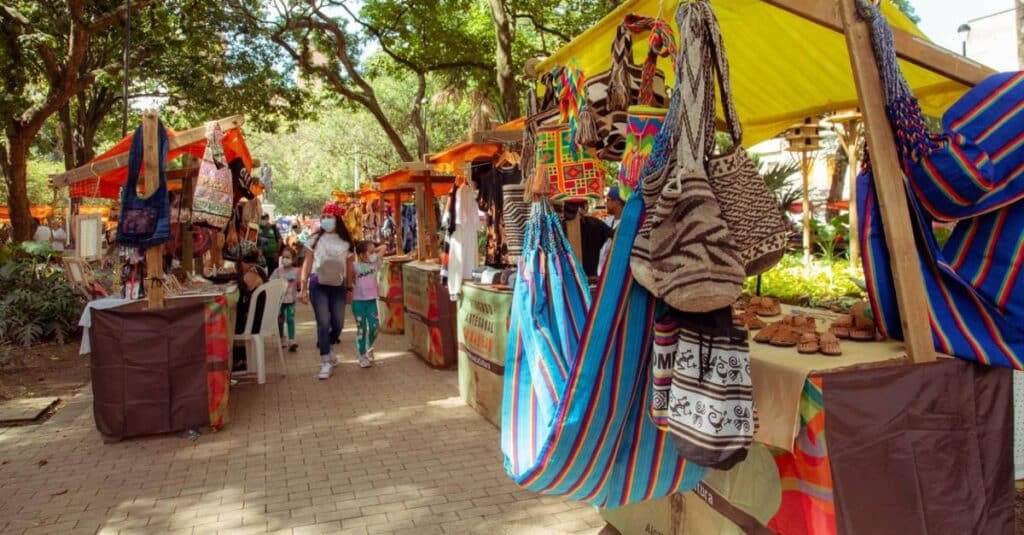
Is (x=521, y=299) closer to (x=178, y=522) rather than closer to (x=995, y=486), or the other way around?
(x=995, y=486)

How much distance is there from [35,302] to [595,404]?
10985 millimetres

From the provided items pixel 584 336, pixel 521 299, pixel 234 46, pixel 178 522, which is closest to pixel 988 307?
pixel 584 336

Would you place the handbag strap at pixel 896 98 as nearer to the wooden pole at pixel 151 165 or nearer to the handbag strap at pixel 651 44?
the handbag strap at pixel 651 44

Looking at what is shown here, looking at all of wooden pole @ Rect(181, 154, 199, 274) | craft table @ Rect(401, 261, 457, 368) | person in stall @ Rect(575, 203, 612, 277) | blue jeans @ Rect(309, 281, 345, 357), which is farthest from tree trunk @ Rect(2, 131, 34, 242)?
person in stall @ Rect(575, 203, 612, 277)

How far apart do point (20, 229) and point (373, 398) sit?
1064cm

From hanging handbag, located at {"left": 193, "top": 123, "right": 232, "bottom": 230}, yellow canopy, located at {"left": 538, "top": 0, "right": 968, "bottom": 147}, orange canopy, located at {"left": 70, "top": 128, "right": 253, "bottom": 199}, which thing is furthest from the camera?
orange canopy, located at {"left": 70, "top": 128, "right": 253, "bottom": 199}

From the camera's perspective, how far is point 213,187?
5688 millimetres

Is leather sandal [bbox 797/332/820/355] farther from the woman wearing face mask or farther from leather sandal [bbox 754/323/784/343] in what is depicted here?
the woman wearing face mask

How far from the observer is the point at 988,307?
7.78 feet

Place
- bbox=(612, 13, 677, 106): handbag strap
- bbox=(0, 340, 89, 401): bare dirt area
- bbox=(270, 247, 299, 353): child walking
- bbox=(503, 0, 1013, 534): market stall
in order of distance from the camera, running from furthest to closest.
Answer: bbox=(270, 247, 299, 353): child walking, bbox=(0, 340, 89, 401): bare dirt area, bbox=(612, 13, 677, 106): handbag strap, bbox=(503, 0, 1013, 534): market stall

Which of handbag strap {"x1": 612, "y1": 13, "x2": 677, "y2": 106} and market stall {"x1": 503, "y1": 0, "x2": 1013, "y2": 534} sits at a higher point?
handbag strap {"x1": 612, "y1": 13, "x2": 677, "y2": 106}

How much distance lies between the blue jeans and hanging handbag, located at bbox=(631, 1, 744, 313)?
6094 millimetres

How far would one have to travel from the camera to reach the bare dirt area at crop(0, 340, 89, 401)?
7.48 metres

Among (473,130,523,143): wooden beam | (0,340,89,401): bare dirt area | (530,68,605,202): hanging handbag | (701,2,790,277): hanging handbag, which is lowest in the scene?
(0,340,89,401): bare dirt area
